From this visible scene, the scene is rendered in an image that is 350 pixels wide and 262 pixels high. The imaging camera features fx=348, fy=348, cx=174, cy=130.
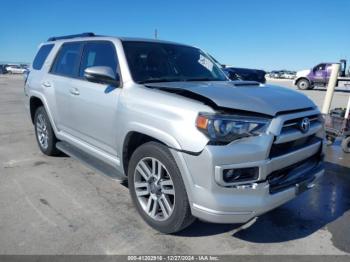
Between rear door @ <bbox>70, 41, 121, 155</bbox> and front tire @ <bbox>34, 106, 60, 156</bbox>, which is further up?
rear door @ <bbox>70, 41, 121, 155</bbox>

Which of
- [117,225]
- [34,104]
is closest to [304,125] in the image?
[117,225]

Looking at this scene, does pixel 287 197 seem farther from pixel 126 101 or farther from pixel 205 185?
pixel 126 101

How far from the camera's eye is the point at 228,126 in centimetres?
282

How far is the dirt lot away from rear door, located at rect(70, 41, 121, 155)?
667mm

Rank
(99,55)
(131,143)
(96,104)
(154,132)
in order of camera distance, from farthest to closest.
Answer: (99,55) → (96,104) → (131,143) → (154,132)

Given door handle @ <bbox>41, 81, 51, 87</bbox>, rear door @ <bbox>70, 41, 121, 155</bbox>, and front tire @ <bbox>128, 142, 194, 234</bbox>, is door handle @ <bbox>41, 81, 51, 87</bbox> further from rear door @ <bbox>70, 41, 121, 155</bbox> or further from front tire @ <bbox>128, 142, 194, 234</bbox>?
front tire @ <bbox>128, 142, 194, 234</bbox>

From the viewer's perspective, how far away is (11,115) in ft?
33.9

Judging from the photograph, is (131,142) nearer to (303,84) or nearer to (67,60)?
(67,60)

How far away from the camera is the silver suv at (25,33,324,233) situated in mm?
2803

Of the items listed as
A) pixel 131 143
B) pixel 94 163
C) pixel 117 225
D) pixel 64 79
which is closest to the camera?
pixel 117 225

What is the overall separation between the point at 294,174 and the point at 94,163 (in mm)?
2323

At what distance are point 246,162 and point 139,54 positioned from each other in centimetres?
204

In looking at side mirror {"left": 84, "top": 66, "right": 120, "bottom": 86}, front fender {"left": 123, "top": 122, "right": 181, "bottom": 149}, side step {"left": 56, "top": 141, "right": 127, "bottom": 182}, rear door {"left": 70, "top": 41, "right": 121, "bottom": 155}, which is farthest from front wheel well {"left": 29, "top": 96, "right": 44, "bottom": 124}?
front fender {"left": 123, "top": 122, "right": 181, "bottom": 149}

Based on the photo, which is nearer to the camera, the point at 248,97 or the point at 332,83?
the point at 248,97
